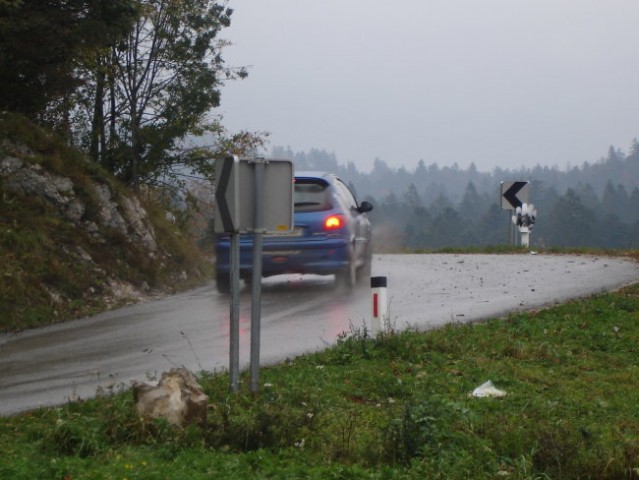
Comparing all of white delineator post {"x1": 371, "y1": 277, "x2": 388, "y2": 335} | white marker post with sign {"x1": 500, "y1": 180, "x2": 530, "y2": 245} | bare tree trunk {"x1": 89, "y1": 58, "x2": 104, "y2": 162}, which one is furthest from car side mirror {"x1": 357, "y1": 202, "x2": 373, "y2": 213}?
white marker post with sign {"x1": 500, "y1": 180, "x2": 530, "y2": 245}

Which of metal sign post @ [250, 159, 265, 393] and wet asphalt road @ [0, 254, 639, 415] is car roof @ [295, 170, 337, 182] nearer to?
wet asphalt road @ [0, 254, 639, 415]

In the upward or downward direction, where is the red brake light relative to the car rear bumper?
upward

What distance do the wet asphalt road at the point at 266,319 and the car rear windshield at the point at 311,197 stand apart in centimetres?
134

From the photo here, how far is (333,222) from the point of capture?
16391 mm

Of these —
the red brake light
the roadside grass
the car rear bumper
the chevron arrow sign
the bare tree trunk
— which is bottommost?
the roadside grass

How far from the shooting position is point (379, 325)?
1148 centimetres

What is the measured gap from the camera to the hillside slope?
15.0 meters

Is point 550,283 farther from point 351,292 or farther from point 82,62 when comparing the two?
point 82,62

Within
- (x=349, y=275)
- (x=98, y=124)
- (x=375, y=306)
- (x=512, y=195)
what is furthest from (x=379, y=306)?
(x=512, y=195)

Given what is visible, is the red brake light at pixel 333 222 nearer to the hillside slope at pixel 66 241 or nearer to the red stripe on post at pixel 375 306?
the hillside slope at pixel 66 241

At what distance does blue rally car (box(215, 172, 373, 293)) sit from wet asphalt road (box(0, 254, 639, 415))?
1.35 ft

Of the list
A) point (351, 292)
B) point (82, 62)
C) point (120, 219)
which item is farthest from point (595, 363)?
point (82, 62)

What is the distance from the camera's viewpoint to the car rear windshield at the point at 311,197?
16.4 meters

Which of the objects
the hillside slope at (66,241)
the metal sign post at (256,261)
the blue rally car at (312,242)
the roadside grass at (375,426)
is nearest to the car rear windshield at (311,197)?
the blue rally car at (312,242)
